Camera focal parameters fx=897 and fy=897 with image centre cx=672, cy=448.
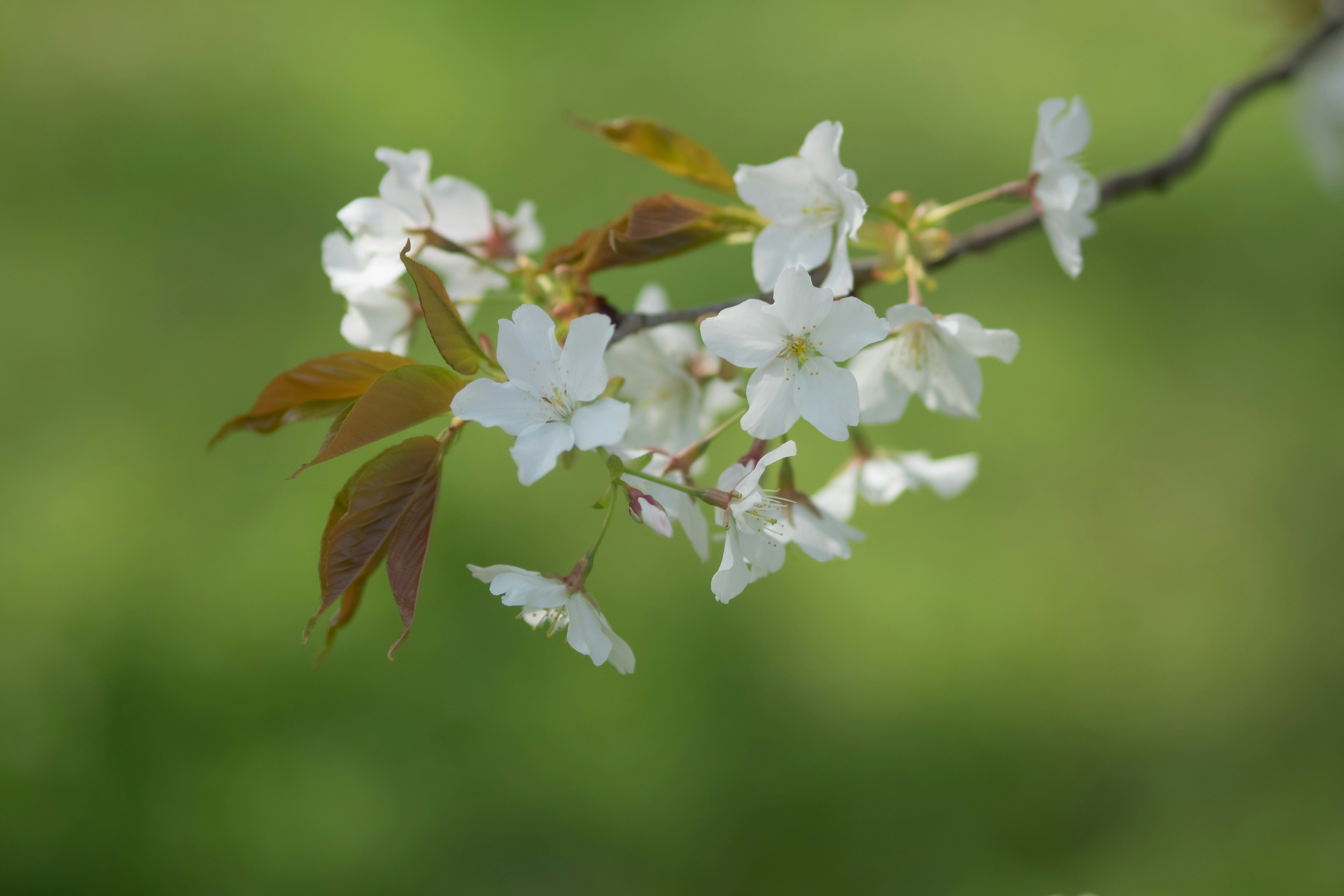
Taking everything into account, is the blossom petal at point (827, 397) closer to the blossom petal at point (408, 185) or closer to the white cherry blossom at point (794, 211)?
the white cherry blossom at point (794, 211)

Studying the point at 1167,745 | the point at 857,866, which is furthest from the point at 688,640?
the point at 1167,745

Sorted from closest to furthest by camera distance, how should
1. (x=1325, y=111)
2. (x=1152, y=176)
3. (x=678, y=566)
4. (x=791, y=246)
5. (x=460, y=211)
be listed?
(x=791, y=246) < (x=460, y=211) < (x=1152, y=176) < (x=1325, y=111) < (x=678, y=566)

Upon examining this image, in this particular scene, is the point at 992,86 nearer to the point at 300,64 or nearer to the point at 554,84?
the point at 554,84

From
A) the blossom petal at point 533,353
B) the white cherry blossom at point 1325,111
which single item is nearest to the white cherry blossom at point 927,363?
the blossom petal at point 533,353

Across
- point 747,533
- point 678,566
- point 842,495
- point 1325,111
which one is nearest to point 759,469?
point 747,533

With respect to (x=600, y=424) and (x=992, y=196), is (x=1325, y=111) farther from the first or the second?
(x=600, y=424)

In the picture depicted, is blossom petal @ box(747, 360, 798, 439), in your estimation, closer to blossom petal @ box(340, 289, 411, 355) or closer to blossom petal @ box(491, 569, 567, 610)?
blossom petal @ box(491, 569, 567, 610)

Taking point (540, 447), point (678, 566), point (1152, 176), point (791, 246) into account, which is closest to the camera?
point (540, 447)

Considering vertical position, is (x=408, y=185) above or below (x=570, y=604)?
above
